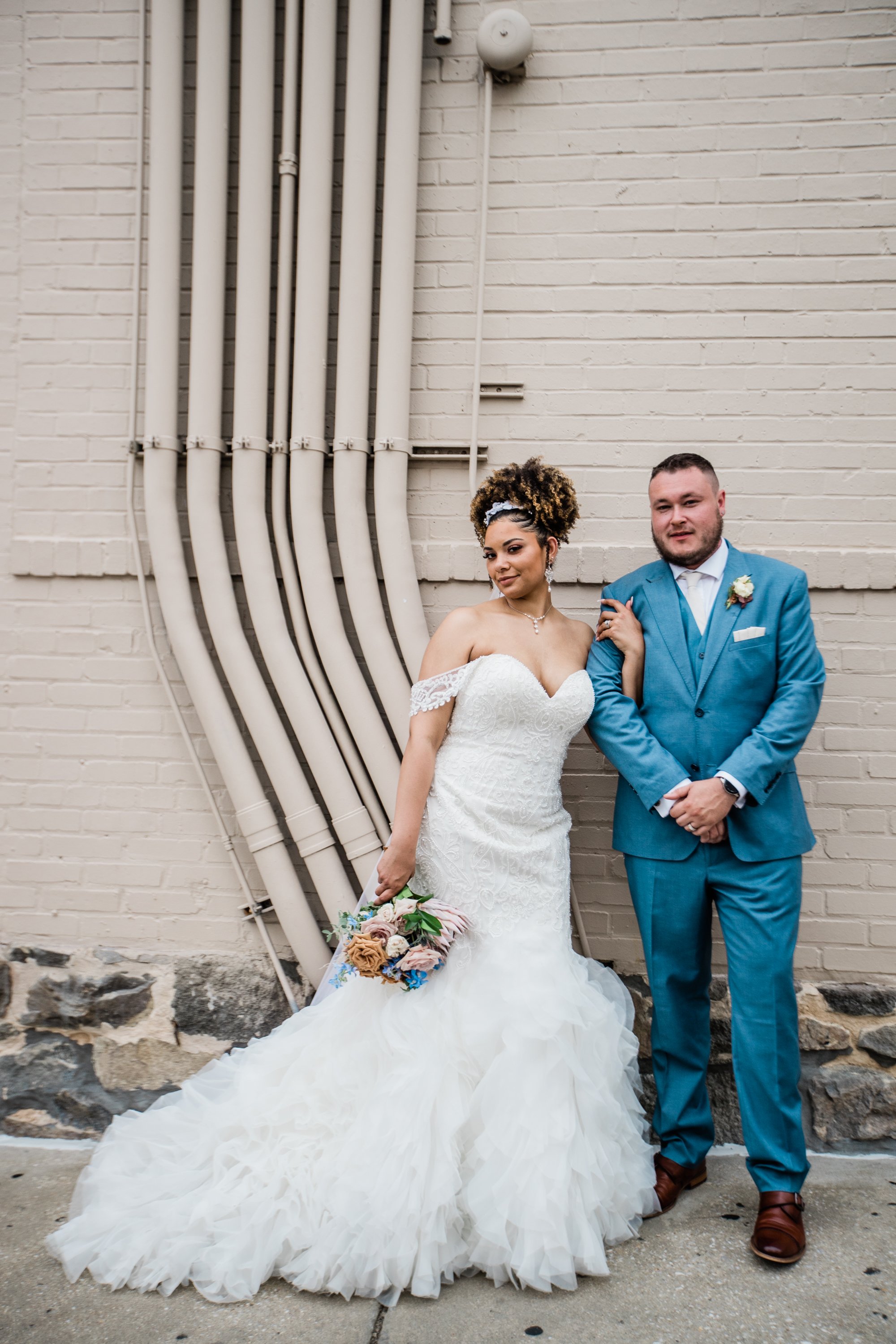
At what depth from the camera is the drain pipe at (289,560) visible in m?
3.18

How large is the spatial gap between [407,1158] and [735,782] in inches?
53.3

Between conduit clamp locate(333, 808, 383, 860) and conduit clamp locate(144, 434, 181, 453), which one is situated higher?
conduit clamp locate(144, 434, 181, 453)

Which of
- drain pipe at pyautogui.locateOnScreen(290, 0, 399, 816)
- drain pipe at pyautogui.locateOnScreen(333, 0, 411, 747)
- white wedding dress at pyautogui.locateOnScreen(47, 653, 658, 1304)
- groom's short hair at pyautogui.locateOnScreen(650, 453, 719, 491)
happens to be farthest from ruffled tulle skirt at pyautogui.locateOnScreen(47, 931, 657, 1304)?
groom's short hair at pyautogui.locateOnScreen(650, 453, 719, 491)

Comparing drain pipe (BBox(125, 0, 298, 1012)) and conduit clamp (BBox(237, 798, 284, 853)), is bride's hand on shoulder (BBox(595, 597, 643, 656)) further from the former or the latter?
drain pipe (BBox(125, 0, 298, 1012))

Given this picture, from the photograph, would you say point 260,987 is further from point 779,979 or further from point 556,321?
point 556,321

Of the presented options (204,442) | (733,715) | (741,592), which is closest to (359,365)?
(204,442)

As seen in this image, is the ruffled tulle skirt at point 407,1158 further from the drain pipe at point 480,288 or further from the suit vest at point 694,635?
the drain pipe at point 480,288

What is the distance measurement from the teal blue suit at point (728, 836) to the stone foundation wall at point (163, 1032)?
49 cm

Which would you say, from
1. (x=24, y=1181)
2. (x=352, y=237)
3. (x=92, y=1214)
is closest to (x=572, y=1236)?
(x=92, y=1214)

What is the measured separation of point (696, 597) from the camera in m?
2.78

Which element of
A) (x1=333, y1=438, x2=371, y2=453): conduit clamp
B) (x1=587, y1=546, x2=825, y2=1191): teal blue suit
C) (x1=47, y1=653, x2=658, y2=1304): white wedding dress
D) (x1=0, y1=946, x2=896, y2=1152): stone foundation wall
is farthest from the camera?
(x1=333, y1=438, x2=371, y2=453): conduit clamp

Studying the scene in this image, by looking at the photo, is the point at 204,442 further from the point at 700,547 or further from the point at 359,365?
the point at 700,547

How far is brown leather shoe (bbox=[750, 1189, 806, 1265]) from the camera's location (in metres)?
2.44

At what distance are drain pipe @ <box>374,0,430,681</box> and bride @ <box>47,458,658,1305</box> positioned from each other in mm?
465
